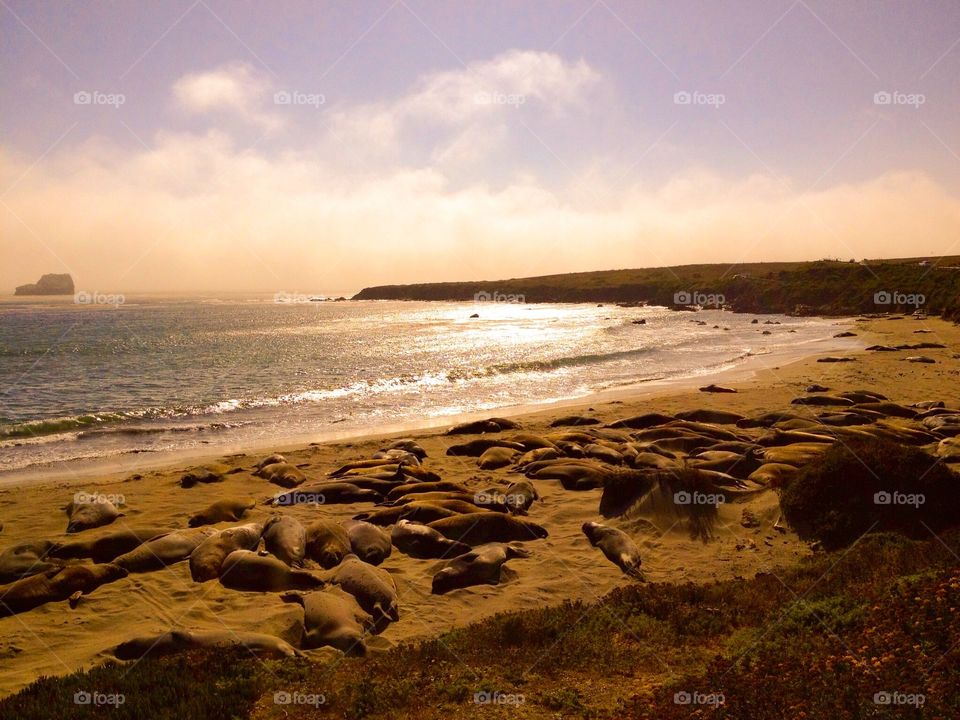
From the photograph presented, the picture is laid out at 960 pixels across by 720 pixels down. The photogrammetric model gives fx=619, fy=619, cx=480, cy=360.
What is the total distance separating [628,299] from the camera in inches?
5418

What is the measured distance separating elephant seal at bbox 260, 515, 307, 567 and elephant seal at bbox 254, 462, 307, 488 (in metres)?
3.80

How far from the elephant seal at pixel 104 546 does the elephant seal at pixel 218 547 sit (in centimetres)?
131

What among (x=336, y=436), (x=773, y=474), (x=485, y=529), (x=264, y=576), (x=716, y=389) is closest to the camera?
(x=264, y=576)

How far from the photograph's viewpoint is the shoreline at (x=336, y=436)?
55.6 ft

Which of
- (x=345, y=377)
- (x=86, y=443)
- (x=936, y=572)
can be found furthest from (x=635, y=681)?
(x=345, y=377)

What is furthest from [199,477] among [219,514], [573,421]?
[573,421]

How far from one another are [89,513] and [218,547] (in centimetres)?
396

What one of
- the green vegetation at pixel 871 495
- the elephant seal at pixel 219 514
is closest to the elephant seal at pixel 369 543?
the elephant seal at pixel 219 514

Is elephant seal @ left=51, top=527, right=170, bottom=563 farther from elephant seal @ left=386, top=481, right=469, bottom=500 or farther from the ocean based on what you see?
the ocean

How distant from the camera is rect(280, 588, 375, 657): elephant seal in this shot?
7.48 meters

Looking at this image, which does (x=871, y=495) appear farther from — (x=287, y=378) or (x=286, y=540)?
(x=287, y=378)

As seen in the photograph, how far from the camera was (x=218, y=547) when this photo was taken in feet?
33.5

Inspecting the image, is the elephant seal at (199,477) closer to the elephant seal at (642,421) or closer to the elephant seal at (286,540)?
the elephant seal at (286,540)

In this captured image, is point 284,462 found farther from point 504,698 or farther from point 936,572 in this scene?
point 936,572
